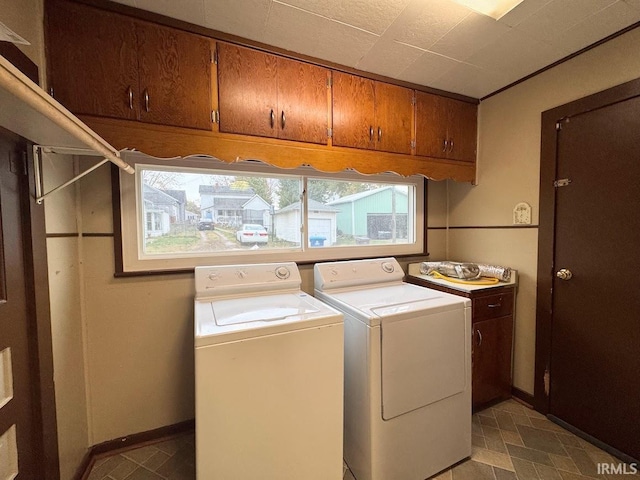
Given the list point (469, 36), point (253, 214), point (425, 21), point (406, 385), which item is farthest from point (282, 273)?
point (469, 36)

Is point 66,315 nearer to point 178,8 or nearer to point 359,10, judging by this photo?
point 178,8

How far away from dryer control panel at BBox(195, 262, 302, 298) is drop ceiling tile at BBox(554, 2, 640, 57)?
2.09 meters

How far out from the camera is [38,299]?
110 cm

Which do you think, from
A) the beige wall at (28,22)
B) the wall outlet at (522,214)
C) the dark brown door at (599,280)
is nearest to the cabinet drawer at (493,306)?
the dark brown door at (599,280)

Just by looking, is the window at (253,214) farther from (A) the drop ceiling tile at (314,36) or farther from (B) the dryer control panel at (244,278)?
→ (A) the drop ceiling tile at (314,36)

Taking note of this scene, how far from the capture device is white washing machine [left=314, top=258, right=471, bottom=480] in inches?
52.6

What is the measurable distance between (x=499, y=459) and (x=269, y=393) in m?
1.46

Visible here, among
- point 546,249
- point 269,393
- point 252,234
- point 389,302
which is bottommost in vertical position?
point 269,393

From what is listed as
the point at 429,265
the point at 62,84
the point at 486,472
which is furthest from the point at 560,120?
the point at 62,84

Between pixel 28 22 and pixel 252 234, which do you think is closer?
pixel 28 22

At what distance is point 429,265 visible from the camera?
2.32m

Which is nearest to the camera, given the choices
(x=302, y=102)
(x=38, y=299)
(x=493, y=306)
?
(x=38, y=299)

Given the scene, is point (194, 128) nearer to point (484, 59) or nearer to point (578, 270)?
point (484, 59)

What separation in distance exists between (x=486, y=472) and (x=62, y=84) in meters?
2.89
